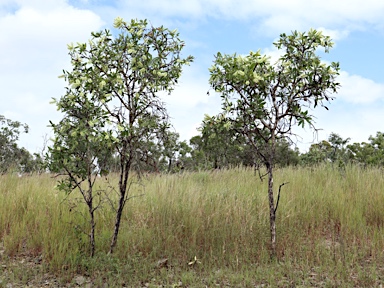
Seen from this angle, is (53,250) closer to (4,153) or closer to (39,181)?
(39,181)

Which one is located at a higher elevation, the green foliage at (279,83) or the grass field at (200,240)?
the green foliage at (279,83)

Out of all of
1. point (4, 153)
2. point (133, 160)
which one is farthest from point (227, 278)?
point (4, 153)

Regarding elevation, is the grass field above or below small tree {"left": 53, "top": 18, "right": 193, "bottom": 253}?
below

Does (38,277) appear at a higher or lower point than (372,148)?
lower

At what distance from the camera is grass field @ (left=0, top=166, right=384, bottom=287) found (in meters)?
7.27

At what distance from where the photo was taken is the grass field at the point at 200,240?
7266 millimetres

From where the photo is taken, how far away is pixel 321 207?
9.85m

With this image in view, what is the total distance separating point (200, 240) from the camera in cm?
835

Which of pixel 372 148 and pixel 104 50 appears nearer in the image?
pixel 104 50

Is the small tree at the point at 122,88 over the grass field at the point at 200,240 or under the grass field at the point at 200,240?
over

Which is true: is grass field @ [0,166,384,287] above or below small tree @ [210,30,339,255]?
below

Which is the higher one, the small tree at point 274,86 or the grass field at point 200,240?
the small tree at point 274,86

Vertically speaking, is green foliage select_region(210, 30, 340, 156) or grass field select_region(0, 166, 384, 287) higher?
green foliage select_region(210, 30, 340, 156)

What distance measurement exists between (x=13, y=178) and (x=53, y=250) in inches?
202
